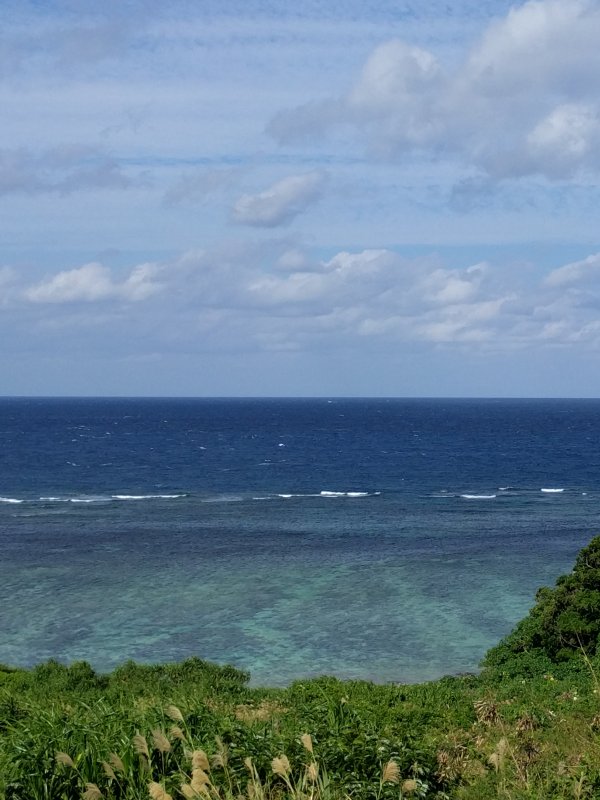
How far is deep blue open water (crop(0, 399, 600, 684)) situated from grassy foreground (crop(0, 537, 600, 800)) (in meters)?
12.7

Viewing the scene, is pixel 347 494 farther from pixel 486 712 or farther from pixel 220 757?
pixel 220 757

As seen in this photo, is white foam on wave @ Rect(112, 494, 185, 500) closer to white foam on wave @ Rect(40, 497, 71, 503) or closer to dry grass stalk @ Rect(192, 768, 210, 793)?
white foam on wave @ Rect(40, 497, 71, 503)

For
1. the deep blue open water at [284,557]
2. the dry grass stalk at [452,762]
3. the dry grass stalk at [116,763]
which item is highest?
the dry grass stalk at [116,763]

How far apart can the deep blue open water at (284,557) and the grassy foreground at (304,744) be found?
41.7ft

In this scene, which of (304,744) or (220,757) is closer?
(220,757)

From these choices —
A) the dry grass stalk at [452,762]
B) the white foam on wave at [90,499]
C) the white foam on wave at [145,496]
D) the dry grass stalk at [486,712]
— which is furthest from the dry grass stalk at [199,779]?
the white foam on wave at [145,496]

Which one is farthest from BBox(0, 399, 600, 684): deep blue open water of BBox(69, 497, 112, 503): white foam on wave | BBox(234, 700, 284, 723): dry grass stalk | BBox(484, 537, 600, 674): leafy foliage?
BBox(234, 700, 284, 723): dry grass stalk

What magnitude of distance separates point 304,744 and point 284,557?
40805 millimetres

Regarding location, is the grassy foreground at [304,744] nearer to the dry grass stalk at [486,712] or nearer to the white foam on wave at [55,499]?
the dry grass stalk at [486,712]

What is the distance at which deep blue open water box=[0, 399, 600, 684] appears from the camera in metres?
32.6

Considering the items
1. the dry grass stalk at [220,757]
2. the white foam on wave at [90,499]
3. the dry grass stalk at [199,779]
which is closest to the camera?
the dry grass stalk at [199,779]

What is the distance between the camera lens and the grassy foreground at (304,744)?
841 cm

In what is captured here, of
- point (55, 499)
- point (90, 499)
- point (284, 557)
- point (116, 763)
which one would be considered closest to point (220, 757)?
point (116, 763)

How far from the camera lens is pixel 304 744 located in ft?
24.8
